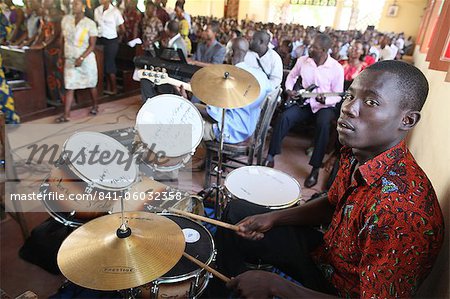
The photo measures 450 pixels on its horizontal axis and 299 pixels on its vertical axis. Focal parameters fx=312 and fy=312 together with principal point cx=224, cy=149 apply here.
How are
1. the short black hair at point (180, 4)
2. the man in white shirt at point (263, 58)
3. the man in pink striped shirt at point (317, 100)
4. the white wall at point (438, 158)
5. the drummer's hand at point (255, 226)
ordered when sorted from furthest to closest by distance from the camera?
the short black hair at point (180, 4) < the man in white shirt at point (263, 58) < the man in pink striped shirt at point (317, 100) < the drummer's hand at point (255, 226) < the white wall at point (438, 158)

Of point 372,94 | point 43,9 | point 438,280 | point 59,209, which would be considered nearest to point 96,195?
point 59,209

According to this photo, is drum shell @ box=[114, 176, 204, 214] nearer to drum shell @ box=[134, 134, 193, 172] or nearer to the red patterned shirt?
drum shell @ box=[134, 134, 193, 172]

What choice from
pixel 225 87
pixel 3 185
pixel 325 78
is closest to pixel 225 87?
pixel 225 87

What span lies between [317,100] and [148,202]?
2325 mm

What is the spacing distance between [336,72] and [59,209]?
303 cm

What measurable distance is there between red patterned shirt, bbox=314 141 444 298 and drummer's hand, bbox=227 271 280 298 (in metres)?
0.31

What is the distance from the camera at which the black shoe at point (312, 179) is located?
10.5ft

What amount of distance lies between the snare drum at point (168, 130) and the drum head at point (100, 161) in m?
0.36

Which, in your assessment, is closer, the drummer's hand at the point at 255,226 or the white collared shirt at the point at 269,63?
the drummer's hand at the point at 255,226

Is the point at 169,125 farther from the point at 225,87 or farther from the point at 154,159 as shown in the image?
the point at 225,87

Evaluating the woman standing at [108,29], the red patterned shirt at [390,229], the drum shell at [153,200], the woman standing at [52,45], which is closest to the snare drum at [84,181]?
the drum shell at [153,200]

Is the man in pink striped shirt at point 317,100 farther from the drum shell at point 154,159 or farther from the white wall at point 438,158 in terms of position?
the drum shell at point 154,159

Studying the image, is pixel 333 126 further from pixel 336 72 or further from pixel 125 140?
pixel 125 140

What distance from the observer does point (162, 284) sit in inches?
49.2
